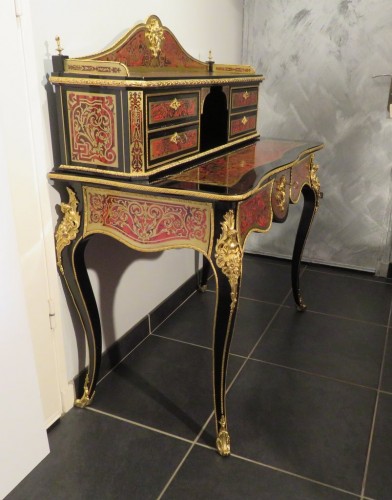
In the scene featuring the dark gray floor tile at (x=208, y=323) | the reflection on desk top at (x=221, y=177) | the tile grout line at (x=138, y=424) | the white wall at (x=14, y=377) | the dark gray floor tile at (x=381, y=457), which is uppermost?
the reflection on desk top at (x=221, y=177)

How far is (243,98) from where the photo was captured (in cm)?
203

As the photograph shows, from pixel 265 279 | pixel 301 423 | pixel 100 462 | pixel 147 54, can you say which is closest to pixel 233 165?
pixel 147 54

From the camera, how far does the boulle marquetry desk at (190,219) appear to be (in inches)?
54.9

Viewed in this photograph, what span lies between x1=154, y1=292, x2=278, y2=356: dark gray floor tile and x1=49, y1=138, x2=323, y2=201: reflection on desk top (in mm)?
844

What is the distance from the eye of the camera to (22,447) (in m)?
1.49

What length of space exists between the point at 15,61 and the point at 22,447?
110cm

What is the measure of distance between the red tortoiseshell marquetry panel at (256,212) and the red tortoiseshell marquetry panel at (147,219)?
105mm

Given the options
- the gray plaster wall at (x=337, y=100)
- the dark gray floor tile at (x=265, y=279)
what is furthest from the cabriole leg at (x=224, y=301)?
the gray plaster wall at (x=337, y=100)

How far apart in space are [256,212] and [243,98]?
68 cm

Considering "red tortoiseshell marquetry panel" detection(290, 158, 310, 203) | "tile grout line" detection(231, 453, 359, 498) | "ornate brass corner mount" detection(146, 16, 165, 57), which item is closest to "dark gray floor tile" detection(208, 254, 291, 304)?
"red tortoiseshell marquetry panel" detection(290, 158, 310, 203)

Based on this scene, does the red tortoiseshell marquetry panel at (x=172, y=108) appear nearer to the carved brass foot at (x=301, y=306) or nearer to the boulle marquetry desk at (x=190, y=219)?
the boulle marquetry desk at (x=190, y=219)

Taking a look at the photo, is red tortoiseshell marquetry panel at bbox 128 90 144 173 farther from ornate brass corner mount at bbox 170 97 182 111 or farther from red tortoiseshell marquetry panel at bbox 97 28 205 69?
red tortoiseshell marquetry panel at bbox 97 28 205 69

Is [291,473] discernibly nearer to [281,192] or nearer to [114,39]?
[281,192]

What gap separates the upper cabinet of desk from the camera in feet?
4.51
